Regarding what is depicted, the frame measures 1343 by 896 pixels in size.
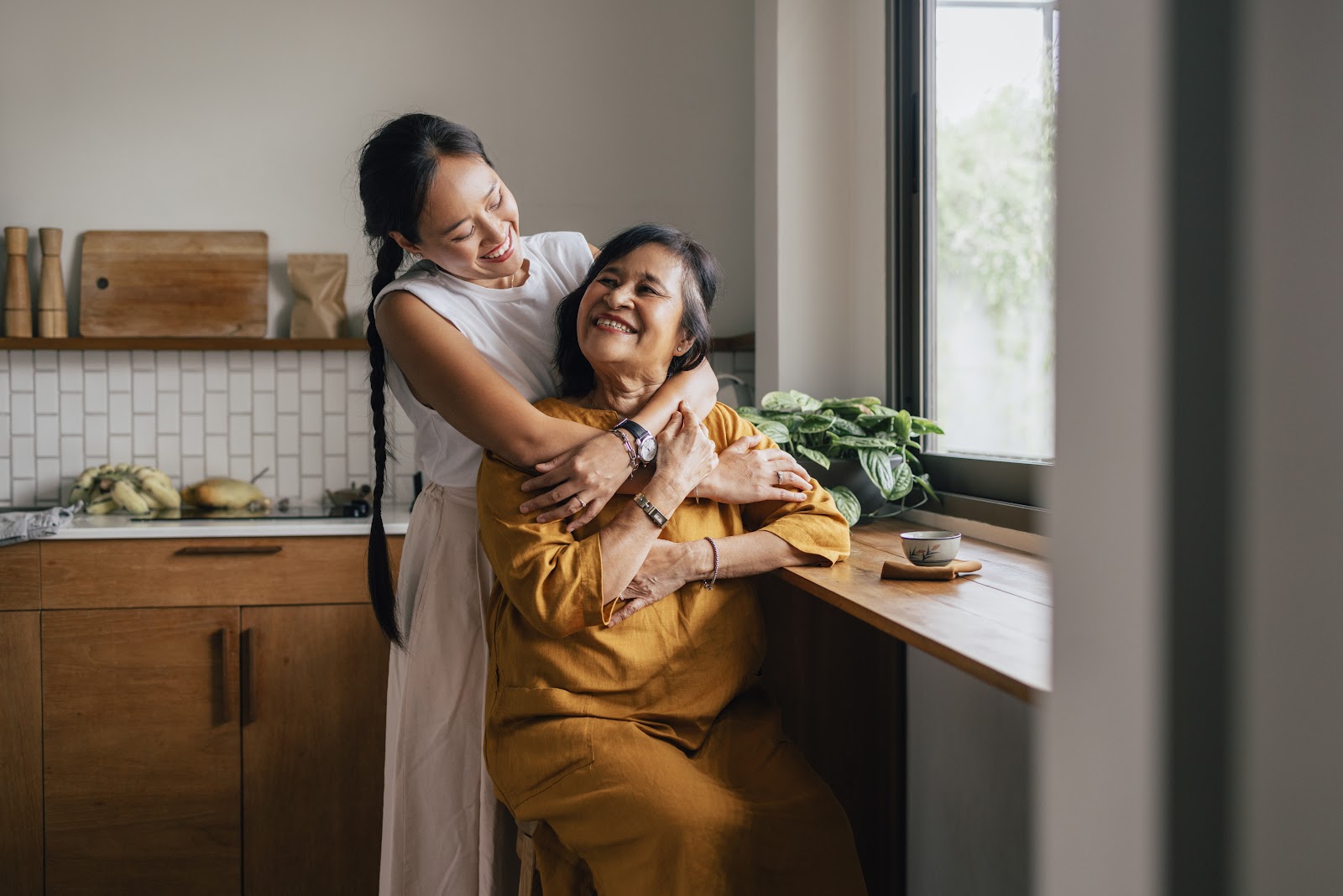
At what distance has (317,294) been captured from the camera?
291 centimetres

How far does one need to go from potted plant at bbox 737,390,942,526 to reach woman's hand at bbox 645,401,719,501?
451 millimetres

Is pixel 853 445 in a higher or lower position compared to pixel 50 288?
lower

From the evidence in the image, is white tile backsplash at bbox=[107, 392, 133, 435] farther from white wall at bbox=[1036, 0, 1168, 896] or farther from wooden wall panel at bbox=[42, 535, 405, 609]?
white wall at bbox=[1036, 0, 1168, 896]

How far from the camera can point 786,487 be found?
1.49m

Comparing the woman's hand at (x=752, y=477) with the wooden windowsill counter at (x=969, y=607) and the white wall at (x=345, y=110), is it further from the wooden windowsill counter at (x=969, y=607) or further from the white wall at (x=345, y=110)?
the white wall at (x=345, y=110)

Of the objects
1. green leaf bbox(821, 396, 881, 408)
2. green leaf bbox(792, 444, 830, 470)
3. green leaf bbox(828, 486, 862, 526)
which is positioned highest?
green leaf bbox(821, 396, 881, 408)

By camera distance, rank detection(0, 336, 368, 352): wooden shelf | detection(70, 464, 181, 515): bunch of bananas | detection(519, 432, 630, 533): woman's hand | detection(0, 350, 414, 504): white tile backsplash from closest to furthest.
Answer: detection(519, 432, 630, 533): woman's hand → detection(70, 464, 181, 515): bunch of bananas → detection(0, 336, 368, 352): wooden shelf → detection(0, 350, 414, 504): white tile backsplash

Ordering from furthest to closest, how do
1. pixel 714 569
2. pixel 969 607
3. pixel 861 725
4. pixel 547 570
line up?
1. pixel 861 725
2. pixel 714 569
3. pixel 547 570
4. pixel 969 607

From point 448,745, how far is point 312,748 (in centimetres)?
103

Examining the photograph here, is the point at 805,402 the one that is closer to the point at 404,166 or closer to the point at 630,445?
the point at 630,445

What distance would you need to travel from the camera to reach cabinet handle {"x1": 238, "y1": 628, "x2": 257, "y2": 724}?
7.93 feet

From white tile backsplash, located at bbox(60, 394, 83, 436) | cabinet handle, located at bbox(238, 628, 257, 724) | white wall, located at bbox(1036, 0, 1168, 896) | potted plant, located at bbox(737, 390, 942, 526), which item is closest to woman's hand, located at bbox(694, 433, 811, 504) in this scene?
potted plant, located at bbox(737, 390, 942, 526)

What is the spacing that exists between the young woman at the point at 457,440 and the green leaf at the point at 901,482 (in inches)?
15.9

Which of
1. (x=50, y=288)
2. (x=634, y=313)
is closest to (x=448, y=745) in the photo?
(x=634, y=313)
